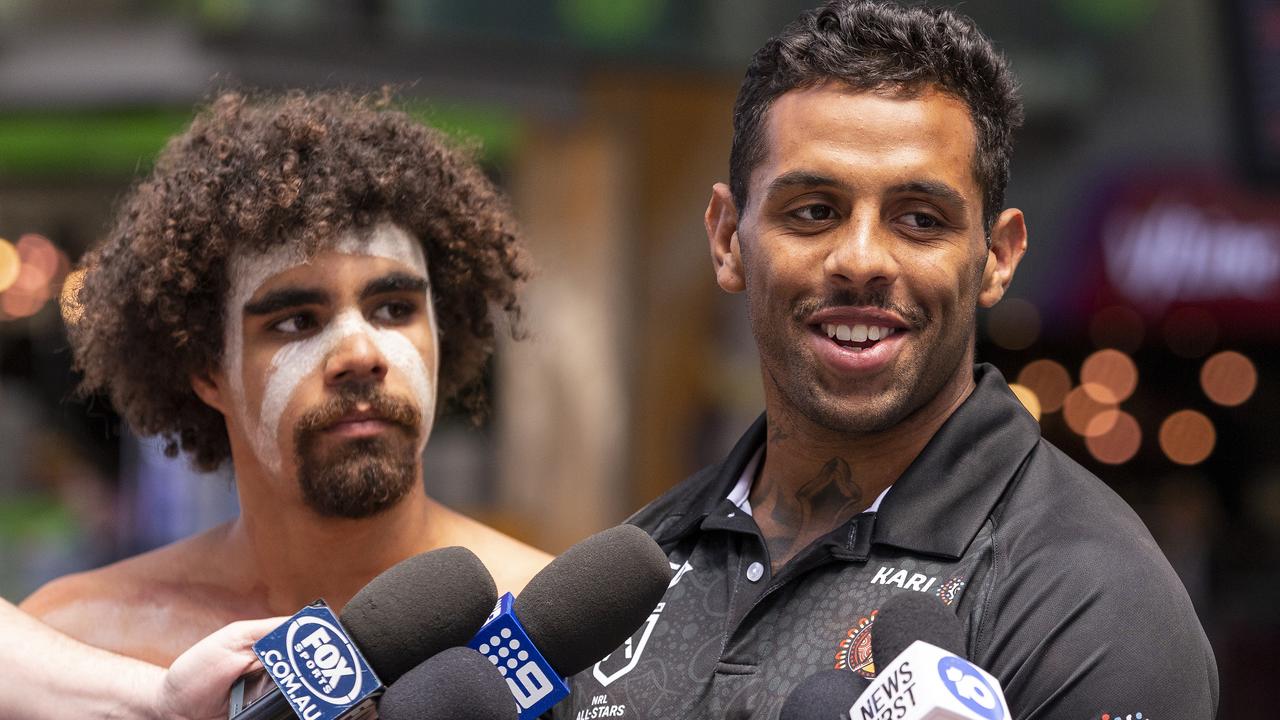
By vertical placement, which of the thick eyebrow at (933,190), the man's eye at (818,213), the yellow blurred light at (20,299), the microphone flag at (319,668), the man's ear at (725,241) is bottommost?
the yellow blurred light at (20,299)

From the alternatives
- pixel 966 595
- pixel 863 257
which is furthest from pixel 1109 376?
pixel 966 595

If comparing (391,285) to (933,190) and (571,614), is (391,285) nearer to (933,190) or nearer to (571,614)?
(571,614)

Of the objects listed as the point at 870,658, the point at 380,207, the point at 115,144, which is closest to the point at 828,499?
the point at 870,658

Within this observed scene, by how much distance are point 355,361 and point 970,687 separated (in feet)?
5.54

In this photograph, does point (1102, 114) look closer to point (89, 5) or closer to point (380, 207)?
point (89, 5)

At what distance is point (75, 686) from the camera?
9.11 ft

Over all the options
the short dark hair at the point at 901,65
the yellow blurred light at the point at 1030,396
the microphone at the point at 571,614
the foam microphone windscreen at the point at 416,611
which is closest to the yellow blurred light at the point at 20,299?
the yellow blurred light at the point at 1030,396

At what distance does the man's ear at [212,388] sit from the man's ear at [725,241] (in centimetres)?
128

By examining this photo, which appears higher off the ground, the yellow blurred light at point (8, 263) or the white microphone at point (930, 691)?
the white microphone at point (930, 691)

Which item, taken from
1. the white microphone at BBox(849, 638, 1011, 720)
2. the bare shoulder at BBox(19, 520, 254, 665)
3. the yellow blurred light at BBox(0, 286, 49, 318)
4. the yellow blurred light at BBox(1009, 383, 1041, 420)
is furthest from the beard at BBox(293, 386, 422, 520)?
the yellow blurred light at BBox(0, 286, 49, 318)

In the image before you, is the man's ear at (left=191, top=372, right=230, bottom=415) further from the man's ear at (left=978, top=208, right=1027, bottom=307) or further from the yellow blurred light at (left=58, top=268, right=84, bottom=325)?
the man's ear at (left=978, top=208, right=1027, bottom=307)

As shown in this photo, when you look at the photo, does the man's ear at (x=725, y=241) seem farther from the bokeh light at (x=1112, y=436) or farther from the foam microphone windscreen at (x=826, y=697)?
the bokeh light at (x=1112, y=436)

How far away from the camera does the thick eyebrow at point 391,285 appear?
10.8 ft

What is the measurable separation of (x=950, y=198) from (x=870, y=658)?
818 millimetres
